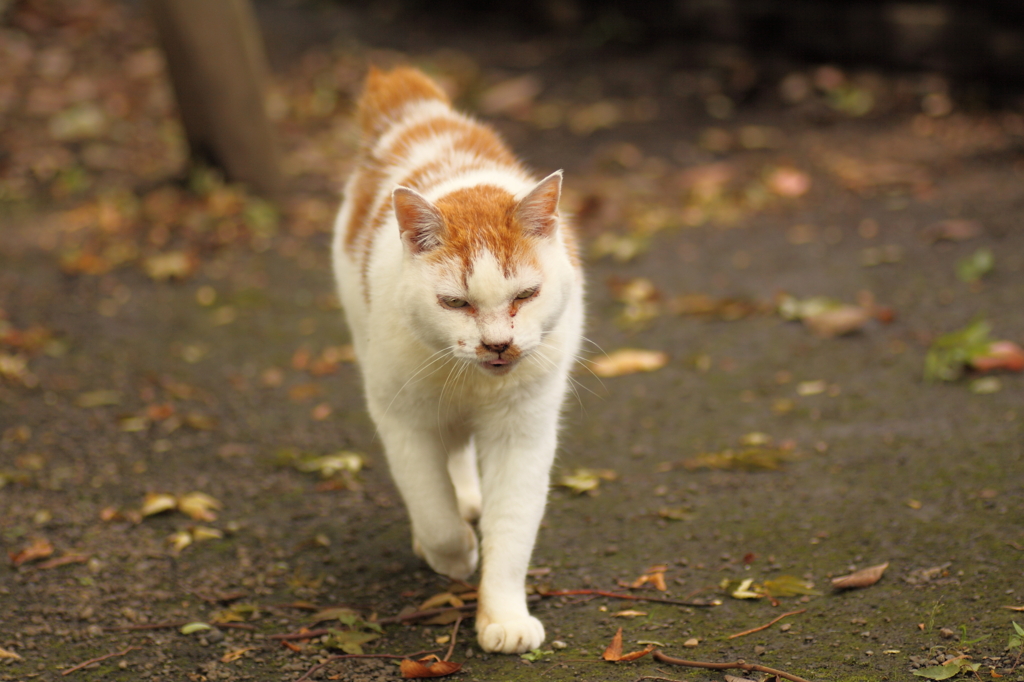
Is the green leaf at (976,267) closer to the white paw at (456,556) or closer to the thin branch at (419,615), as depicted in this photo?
the white paw at (456,556)

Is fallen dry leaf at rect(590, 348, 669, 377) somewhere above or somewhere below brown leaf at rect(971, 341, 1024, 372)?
below

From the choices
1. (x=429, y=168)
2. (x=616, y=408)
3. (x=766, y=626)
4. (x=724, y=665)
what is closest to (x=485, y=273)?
(x=429, y=168)

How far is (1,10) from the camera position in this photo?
9.63 meters

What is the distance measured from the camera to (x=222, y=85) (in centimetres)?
666

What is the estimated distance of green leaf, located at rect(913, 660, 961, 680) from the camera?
239 centimetres

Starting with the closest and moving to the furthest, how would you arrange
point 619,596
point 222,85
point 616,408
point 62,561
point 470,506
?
point 619,596, point 62,561, point 470,506, point 616,408, point 222,85

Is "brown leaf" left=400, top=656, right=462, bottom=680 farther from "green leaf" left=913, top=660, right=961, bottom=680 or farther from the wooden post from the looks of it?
the wooden post

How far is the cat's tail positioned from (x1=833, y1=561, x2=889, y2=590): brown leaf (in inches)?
92.5

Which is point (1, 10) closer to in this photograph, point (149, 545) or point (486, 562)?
point (149, 545)

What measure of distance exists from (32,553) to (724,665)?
2355 millimetres

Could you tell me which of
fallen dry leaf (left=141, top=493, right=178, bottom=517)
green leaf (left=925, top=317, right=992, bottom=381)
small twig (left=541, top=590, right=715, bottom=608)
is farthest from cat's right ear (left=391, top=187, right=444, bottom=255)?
green leaf (left=925, top=317, right=992, bottom=381)

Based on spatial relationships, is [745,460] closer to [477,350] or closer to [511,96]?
[477,350]

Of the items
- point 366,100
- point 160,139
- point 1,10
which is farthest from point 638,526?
point 1,10

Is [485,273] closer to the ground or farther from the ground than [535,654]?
farther from the ground
